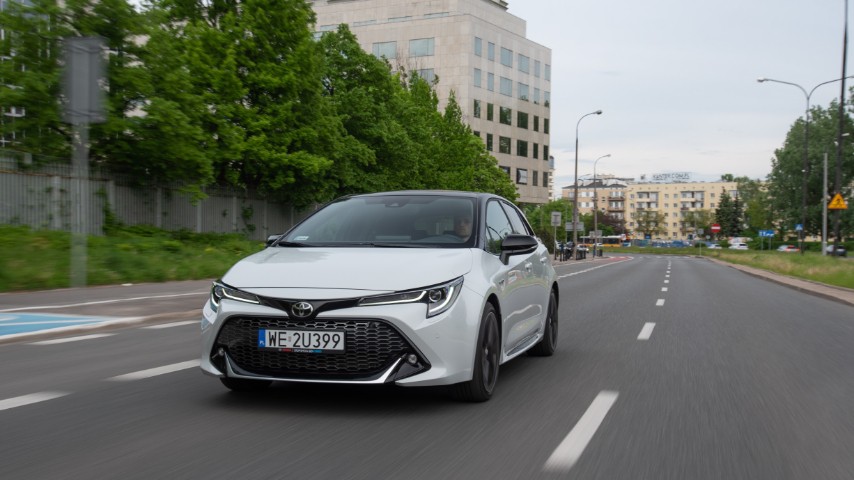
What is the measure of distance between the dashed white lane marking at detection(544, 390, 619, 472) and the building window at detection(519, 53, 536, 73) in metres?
78.9

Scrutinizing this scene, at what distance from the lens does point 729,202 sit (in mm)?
159625

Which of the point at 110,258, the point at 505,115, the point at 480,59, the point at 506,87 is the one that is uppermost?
the point at 480,59

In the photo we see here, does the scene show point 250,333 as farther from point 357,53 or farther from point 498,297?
point 357,53

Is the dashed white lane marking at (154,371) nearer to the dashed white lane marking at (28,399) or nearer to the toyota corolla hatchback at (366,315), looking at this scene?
the dashed white lane marking at (28,399)

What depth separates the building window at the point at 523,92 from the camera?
273 feet

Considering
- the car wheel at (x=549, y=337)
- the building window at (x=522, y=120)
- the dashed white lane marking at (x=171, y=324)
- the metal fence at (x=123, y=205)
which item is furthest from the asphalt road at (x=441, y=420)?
the building window at (x=522, y=120)

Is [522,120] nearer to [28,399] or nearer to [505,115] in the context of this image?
[505,115]

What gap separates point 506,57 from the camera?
3147 inches

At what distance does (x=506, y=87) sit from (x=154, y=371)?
249ft

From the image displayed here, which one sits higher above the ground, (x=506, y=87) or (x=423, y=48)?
(x=423, y=48)

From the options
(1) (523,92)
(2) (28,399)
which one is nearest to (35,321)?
(2) (28,399)

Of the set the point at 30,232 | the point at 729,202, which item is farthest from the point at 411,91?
the point at 729,202

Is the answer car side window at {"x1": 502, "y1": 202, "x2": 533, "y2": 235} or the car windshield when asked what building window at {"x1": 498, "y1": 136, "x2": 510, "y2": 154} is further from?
the car windshield

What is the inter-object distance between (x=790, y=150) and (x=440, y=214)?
276 feet
